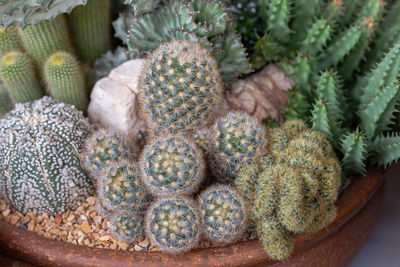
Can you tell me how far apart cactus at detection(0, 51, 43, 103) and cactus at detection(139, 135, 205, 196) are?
689 mm

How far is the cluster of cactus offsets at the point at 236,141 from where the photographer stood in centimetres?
136

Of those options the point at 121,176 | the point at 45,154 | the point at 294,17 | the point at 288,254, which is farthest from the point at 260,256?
the point at 294,17

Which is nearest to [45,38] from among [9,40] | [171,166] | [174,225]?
[9,40]

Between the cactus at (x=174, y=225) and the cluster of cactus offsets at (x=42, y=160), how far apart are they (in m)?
0.42

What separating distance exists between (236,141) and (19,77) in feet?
3.00

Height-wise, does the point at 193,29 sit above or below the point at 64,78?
above

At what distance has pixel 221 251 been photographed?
132 centimetres

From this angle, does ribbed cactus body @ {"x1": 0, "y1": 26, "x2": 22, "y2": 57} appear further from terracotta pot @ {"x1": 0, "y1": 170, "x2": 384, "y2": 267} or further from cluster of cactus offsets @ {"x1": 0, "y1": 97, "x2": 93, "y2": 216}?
terracotta pot @ {"x1": 0, "y1": 170, "x2": 384, "y2": 267}

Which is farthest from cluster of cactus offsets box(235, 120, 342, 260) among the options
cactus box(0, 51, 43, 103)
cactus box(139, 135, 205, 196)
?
cactus box(0, 51, 43, 103)

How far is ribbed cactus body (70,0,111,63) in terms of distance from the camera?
1831 mm

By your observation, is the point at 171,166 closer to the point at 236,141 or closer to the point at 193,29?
the point at 236,141

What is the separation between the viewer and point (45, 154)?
1481 millimetres

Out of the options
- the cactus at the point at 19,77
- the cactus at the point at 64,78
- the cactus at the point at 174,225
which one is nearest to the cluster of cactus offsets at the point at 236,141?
the cactus at the point at 174,225

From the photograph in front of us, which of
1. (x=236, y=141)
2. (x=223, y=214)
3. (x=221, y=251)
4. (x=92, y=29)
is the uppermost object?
(x=92, y=29)
